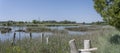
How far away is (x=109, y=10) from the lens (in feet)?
28.3

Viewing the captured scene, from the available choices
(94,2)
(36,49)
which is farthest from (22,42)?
(94,2)

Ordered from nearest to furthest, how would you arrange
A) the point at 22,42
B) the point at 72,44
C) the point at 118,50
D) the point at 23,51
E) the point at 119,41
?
the point at 72,44
the point at 118,50
the point at 119,41
the point at 23,51
the point at 22,42

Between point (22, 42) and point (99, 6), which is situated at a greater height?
point (99, 6)

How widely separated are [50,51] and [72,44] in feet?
17.0

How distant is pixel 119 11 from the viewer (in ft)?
28.0

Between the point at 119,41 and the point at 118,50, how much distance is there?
0.63m

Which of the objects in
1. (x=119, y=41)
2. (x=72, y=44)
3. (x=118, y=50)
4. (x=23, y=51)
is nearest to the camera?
(x=72, y=44)

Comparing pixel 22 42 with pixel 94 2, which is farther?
pixel 22 42

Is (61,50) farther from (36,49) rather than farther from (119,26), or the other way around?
(119,26)

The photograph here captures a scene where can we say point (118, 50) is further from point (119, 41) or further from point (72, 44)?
point (72, 44)

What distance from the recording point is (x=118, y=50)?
26.9ft

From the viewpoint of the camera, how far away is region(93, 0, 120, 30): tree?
28.0 ft

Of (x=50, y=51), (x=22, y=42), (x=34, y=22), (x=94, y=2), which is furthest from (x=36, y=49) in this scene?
(x=34, y=22)

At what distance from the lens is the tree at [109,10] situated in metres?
8.54
